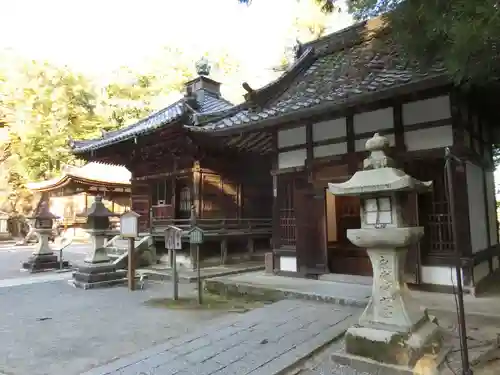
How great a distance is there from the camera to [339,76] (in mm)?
8391

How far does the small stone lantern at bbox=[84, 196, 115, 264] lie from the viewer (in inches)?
373

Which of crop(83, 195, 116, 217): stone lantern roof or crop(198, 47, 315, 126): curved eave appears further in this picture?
crop(83, 195, 116, 217): stone lantern roof

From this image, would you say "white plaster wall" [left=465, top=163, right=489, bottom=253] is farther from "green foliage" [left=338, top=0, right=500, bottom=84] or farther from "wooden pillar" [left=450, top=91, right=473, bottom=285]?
"green foliage" [left=338, top=0, right=500, bottom=84]

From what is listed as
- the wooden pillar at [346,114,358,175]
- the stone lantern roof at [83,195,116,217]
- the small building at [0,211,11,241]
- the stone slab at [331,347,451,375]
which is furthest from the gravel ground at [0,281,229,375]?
the small building at [0,211,11,241]

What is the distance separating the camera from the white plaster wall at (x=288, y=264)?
8.71 meters

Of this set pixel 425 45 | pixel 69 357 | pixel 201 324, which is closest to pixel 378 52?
pixel 425 45

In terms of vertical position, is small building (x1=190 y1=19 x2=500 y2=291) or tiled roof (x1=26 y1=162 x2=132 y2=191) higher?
tiled roof (x1=26 y1=162 x2=132 y2=191)

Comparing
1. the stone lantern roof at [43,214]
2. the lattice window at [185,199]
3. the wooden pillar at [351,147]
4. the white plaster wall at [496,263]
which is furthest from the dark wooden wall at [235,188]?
the white plaster wall at [496,263]

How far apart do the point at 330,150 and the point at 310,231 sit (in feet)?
6.35

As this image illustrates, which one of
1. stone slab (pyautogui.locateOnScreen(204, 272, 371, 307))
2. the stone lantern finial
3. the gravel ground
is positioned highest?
the stone lantern finial

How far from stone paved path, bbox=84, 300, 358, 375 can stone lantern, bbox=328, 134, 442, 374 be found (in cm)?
72

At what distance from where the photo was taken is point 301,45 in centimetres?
1045

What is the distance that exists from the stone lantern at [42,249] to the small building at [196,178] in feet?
9.45

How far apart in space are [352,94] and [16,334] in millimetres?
6629
